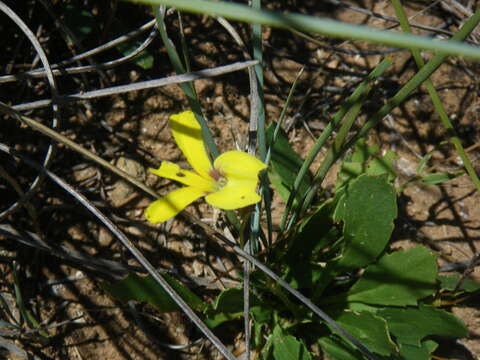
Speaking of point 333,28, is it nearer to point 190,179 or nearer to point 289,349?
point 190,179

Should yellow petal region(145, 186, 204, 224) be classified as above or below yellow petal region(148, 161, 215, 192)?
below

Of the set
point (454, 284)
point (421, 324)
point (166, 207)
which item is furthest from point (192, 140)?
point (454, 284)

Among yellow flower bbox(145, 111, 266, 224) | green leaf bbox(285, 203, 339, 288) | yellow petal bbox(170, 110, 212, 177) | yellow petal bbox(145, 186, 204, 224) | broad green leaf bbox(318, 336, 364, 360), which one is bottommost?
broad green leaf bbox(318, 336, 364, 360)

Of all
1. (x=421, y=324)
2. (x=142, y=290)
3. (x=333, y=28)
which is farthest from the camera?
(x=421, y=324)

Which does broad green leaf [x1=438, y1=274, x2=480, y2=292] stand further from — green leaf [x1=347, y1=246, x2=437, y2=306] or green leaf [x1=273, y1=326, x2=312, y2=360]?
green leaf [x1=273, y1=326, x2=312, y2=360]

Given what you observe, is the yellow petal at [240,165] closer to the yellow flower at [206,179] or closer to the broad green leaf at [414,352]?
the yellow flower at [206,179]

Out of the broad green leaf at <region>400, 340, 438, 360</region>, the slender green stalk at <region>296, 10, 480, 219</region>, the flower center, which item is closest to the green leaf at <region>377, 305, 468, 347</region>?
the broad green leaf at <region>400, 340, 438, 360</region>

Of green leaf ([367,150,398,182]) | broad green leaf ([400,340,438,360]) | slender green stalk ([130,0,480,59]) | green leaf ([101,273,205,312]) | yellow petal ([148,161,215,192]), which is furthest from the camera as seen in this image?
green leaf ([367,150,398,182])
